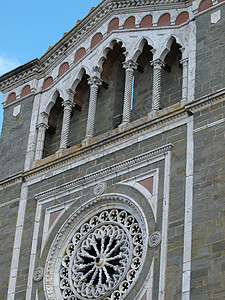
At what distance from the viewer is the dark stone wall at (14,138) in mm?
26188

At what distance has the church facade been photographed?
21.3m

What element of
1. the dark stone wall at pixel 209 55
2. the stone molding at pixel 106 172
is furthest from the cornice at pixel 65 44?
the stone molding at pixel 106 172

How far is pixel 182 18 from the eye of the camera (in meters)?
24.8

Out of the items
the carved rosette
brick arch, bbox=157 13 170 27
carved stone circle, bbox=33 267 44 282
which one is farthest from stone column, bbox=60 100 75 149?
carved stone circle, bbox=33 267 44 282

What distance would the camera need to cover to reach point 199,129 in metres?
22.2

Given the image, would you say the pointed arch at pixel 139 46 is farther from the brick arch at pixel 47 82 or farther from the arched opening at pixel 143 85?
the brick arch at pixel 47 82

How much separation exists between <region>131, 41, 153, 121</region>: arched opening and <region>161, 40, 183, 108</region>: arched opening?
0.47m

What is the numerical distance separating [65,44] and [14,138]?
116 inches

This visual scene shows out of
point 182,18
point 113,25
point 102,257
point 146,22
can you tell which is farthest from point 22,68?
point 102,257

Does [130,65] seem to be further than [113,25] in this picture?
No

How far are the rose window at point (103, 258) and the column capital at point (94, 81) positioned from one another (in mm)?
3943

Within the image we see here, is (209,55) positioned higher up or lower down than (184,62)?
lower down

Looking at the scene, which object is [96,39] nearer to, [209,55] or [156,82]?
[156,82]

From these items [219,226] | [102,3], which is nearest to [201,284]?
[219,226]
